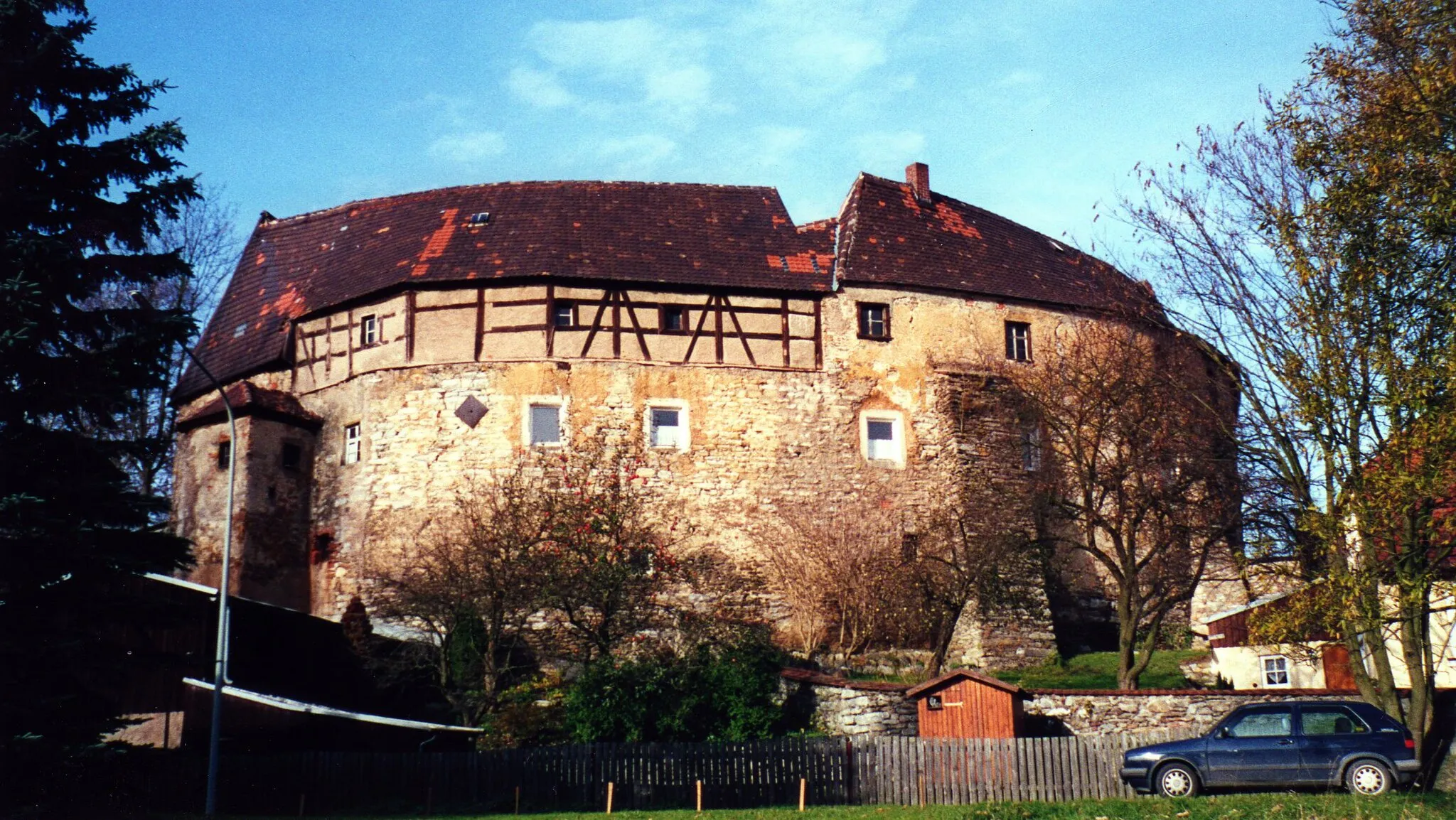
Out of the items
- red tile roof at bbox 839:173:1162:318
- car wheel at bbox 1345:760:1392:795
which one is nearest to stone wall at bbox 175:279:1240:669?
red tile roof at bbox 839:173:1162:318

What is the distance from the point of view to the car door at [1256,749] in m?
17.7

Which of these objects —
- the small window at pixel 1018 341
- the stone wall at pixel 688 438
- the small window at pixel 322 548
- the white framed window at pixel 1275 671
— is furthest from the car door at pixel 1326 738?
the small window at pixel 322 548

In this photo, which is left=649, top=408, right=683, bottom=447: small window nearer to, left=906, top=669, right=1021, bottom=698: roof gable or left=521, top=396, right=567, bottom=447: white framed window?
left=521, top=396, right=567, bottom=447: white framed window

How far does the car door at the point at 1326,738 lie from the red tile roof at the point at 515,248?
58.3 ft

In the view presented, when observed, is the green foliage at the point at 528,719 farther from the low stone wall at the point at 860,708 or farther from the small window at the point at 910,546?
the small window at the point at 910,546

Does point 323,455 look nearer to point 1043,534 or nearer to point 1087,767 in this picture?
point 1043,534

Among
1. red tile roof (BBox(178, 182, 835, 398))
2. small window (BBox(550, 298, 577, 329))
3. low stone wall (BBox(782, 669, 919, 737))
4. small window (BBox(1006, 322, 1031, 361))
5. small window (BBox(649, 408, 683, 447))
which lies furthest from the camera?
small window (BBox(1006, 322, 1031, 361))

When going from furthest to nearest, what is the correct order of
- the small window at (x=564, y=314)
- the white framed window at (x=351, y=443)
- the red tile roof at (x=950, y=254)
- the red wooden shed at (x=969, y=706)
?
the red tile roof at (x=950, y=254)
the white framed window at (x=351, y=443)
the small window at (x=564, y=314)
the red wooden shed at (x=969, y=706)

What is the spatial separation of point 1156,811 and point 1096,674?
12.9m

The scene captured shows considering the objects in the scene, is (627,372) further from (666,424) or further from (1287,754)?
(1287,754)

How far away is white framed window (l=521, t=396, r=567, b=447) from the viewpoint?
31.8m

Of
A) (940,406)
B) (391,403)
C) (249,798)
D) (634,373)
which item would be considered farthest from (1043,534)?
(249,798)

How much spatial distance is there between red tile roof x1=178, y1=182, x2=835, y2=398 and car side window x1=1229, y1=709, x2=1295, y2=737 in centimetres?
1729

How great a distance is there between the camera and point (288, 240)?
127 ft
